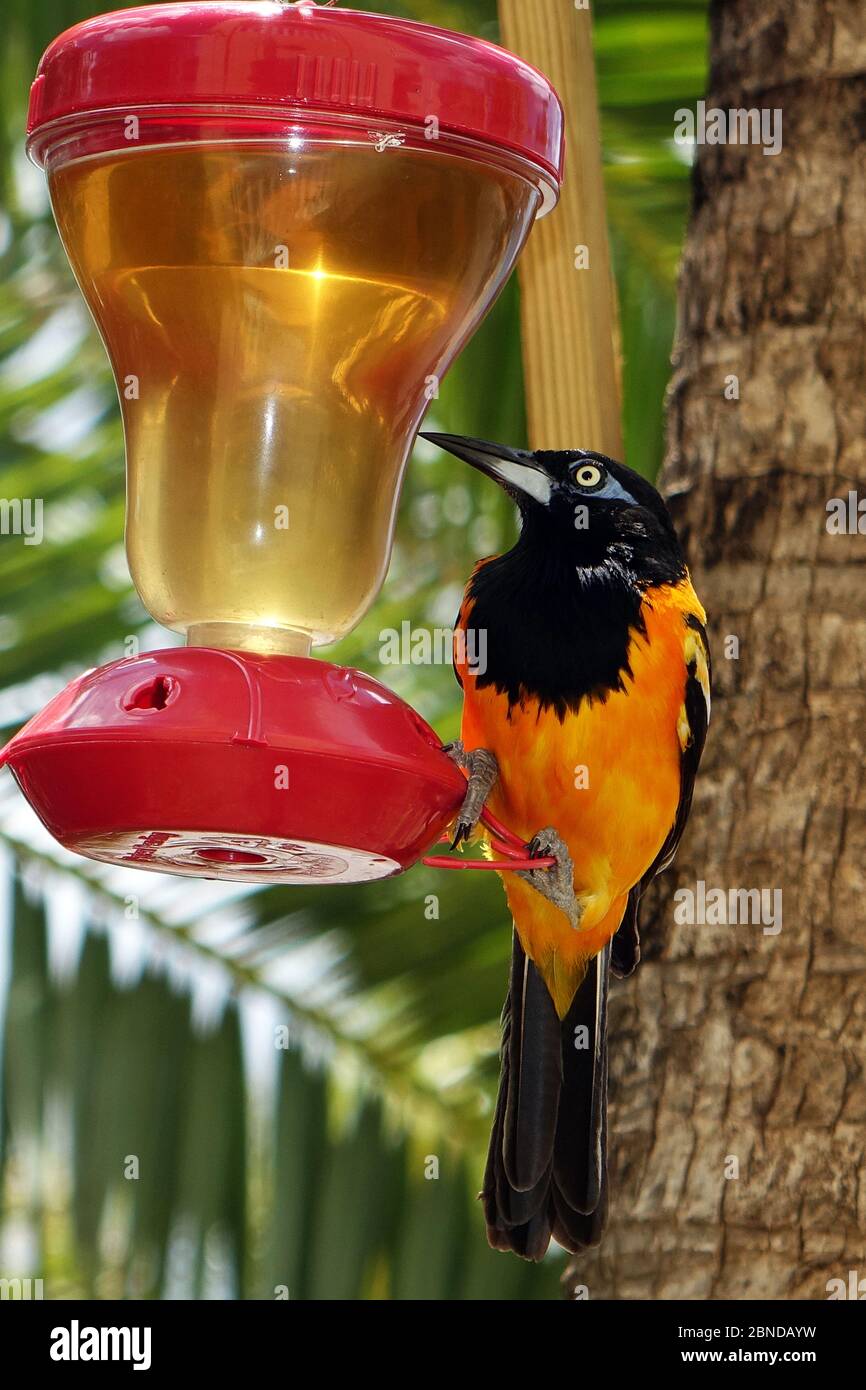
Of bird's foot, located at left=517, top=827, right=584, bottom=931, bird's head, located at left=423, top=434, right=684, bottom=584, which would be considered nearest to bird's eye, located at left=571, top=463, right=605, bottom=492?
bird's head, located at left=423, top=434, right=684, bottom=584

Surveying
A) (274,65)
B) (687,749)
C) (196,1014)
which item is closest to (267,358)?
(274,65)

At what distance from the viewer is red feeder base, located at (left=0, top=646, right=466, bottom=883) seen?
2.38 metres

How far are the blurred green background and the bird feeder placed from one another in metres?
1.79

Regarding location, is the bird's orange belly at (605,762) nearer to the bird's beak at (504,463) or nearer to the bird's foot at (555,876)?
the bird's foot at (555,876)

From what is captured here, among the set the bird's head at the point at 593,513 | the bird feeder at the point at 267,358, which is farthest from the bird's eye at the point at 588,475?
the bird feeder at the point at 267,358

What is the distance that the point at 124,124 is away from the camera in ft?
8.13

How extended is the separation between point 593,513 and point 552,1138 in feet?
4.61

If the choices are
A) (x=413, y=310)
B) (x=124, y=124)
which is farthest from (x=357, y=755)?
(x=124, y=124)

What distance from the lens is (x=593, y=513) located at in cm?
357

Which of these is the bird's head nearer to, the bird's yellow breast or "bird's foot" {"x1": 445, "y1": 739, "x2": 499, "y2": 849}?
the bird's yellow breast

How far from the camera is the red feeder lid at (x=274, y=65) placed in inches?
91.3

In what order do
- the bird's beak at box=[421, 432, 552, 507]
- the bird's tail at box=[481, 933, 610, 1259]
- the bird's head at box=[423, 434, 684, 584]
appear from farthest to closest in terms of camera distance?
the bird's tail at box=[481, 933, 610, 1259] < the bird's head at box=[423, 434, 684, 584] < the bird's beak at box=[421, 432, 552, 507]

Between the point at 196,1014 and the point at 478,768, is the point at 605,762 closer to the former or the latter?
the point at 478,768

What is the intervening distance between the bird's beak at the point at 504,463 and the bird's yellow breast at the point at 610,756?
339 millimetres
